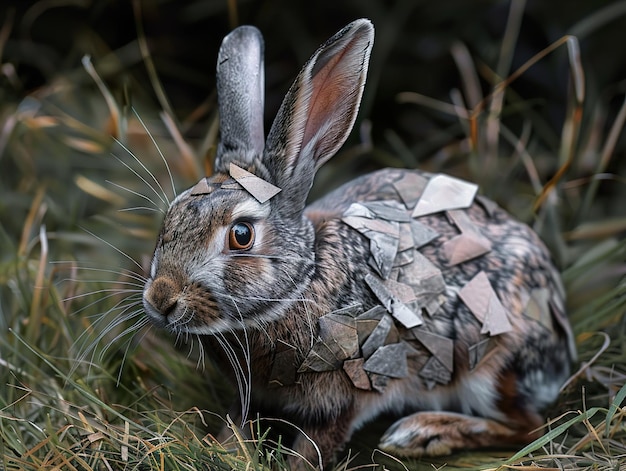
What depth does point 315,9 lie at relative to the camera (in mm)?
5191

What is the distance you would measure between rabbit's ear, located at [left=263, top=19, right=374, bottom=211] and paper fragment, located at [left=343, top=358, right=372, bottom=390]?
52cm

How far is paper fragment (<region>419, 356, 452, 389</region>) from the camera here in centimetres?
302

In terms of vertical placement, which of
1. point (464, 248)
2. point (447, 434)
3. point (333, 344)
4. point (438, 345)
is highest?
point (464, 248)

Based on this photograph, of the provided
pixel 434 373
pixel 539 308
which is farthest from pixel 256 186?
pixel 539 308

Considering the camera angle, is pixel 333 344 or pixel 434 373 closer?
pixel 333 344

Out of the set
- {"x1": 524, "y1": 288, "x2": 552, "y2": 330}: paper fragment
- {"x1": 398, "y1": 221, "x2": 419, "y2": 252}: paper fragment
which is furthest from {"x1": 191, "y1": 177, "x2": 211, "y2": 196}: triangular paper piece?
{"x1": 524, "y1": 288, "x2": 552, "y2": 330}: paper fragment

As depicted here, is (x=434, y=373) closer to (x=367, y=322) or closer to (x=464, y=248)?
(x=367, y=322)

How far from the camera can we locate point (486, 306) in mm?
3072

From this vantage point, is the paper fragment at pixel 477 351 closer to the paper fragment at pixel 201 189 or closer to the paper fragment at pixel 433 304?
the paper fragment at pixel 433 304

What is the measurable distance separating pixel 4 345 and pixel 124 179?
1431 millimetres

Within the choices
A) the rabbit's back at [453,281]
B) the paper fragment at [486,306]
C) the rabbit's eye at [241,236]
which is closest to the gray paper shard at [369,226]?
the rabbit's back at [453,281]

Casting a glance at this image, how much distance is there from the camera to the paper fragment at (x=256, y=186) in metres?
2.73

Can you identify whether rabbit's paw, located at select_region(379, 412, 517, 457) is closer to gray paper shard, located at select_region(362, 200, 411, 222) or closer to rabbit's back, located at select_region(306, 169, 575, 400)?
rabbit's back, located at select_region(306, 169, 575, 400)

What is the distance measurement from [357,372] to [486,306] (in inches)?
20.6
